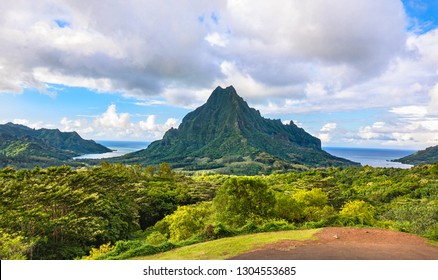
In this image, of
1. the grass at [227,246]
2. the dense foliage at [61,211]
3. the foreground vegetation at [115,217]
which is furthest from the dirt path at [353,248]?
the dense foliage at [61,211]

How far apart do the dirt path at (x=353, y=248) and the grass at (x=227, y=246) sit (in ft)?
2.78

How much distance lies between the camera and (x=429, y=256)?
1708 centimetres

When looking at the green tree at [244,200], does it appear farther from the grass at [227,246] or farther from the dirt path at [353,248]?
the dirt path at [353,248]

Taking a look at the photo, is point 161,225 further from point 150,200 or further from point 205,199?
point 205,199

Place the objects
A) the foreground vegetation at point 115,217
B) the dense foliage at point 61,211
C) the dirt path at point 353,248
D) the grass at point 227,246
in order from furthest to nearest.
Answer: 1. the dense foliage at point 61,211
2. the foreground vegetation at point 115,217
3. the grass at point 227,246
4. the dirt path at point 353,248

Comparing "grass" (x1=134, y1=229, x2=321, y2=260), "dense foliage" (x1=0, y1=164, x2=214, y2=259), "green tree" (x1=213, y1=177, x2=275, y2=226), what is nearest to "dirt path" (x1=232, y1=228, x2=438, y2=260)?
"grass" (x1=134, y1=229, x2=321, y2=260)

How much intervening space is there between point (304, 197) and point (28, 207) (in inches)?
1277

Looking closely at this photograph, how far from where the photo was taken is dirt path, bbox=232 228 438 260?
54.8 ft

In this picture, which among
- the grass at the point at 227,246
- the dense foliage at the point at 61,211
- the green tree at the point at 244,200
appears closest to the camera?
the grass at the point at 227,246

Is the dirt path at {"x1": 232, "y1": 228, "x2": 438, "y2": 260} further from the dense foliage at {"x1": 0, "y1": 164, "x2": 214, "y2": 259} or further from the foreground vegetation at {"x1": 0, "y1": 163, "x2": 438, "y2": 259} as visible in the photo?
the dense foliage at {"x1": 0, "y1": 164, "x2": 214, "y2": 259}

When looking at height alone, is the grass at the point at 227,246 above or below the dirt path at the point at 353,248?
below

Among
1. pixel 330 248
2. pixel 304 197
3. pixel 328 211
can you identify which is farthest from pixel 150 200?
pixel 330 248

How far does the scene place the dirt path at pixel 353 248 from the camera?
54.8 feet

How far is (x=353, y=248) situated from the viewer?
17.9m
